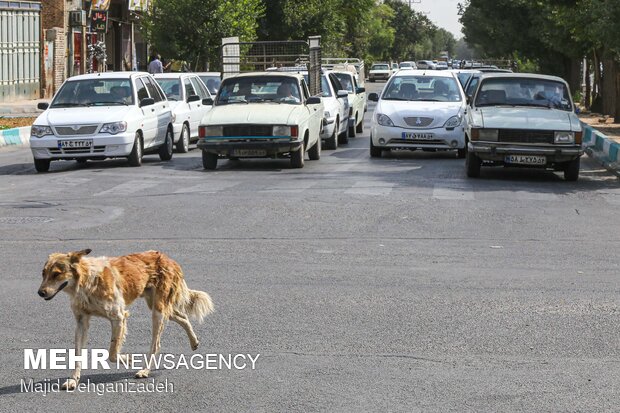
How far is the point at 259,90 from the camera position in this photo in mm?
21719

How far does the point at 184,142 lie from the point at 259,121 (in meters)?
4.93

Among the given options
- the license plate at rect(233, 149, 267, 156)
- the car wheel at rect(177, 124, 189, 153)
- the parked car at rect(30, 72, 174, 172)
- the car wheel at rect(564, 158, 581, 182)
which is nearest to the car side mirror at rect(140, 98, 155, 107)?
the parked car at rect(30, 72, 174, 172)

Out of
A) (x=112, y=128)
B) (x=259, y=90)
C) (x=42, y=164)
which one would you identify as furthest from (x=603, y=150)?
(x=42, y=164)

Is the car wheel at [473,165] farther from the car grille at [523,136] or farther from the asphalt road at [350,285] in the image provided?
the car grille at [523,136]

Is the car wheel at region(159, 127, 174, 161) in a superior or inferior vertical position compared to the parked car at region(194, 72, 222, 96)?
inferior

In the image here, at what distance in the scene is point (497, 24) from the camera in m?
58.2

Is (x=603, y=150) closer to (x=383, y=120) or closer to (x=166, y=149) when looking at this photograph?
(x=383, y=120)

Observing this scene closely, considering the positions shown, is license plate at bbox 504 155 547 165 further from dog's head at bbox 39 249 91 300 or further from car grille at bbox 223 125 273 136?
dog's head at bbox 39 249 91 300

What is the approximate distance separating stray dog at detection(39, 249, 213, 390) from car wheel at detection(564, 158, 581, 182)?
1284 centimetres

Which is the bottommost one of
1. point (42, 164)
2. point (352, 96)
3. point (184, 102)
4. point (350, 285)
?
point (350, 285)

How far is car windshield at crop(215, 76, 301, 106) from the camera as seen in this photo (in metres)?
21.6

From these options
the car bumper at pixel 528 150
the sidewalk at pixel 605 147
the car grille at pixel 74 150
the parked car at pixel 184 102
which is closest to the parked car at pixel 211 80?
the parked car at pixel 184 102

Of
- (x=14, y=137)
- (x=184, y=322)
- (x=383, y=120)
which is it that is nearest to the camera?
(x=184, y=322)

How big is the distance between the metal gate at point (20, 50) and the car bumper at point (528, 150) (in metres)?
29.1
